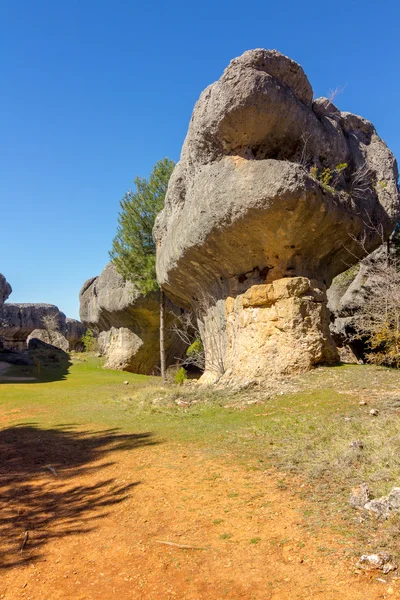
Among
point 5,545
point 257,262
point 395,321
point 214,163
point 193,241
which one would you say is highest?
point 214,163

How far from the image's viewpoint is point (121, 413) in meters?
10.9

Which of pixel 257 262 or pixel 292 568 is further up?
pixel 257 262

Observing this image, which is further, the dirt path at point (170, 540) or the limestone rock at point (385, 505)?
the limestone rock at point (385, 505)

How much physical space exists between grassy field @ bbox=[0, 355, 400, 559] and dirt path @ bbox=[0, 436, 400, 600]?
1.10ft

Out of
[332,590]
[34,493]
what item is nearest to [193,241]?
[34,493]

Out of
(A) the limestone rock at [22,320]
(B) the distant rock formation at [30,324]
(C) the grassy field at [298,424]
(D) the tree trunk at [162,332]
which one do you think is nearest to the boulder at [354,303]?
(C) the grassy field at [298,424]

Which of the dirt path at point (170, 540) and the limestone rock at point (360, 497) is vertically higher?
the limestone rock at point (360, 497)

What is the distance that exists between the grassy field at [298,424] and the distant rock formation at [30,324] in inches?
1541

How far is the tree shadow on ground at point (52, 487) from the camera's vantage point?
4.27 metres

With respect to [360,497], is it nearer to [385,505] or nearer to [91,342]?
[385,505]

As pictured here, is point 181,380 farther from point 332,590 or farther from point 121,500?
point 332,590

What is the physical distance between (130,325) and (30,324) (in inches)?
1148

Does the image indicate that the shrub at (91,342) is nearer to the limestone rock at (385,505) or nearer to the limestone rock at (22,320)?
the limestone rock at (22,320)

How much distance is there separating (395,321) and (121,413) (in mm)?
8113
